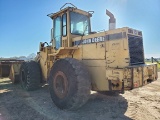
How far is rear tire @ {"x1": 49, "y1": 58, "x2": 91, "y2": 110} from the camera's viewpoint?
16.5 ft

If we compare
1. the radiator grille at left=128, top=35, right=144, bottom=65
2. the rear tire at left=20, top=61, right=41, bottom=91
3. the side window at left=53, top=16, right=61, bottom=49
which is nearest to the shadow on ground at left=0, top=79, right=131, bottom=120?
the rear tire at left=20, top=61, right=41, bottom=91

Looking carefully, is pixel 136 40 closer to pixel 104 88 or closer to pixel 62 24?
pixel 104 88

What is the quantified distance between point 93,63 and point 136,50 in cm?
150

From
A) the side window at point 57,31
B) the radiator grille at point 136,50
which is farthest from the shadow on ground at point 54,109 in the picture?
the side window at point 57,31

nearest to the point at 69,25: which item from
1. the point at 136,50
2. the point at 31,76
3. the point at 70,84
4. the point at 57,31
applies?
the point at 57,31

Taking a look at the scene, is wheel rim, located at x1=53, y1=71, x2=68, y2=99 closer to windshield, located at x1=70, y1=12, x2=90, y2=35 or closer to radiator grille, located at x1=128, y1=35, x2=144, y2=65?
windshield, located at x1=70, y1=12, x2=90, y2=35

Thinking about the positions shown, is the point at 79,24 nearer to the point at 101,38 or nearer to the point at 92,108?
the point at 101,38

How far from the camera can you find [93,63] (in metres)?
5.91

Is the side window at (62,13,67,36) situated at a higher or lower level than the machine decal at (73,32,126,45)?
higher

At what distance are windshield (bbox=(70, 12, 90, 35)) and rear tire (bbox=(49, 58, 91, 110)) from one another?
5.87 ft

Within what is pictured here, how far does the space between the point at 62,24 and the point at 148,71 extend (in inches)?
153

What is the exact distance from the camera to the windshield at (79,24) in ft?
22.6

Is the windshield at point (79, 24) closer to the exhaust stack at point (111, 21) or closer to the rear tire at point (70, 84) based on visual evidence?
the exhaust stack at point (111, 21)

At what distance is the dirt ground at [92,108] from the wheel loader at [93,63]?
0.41m
